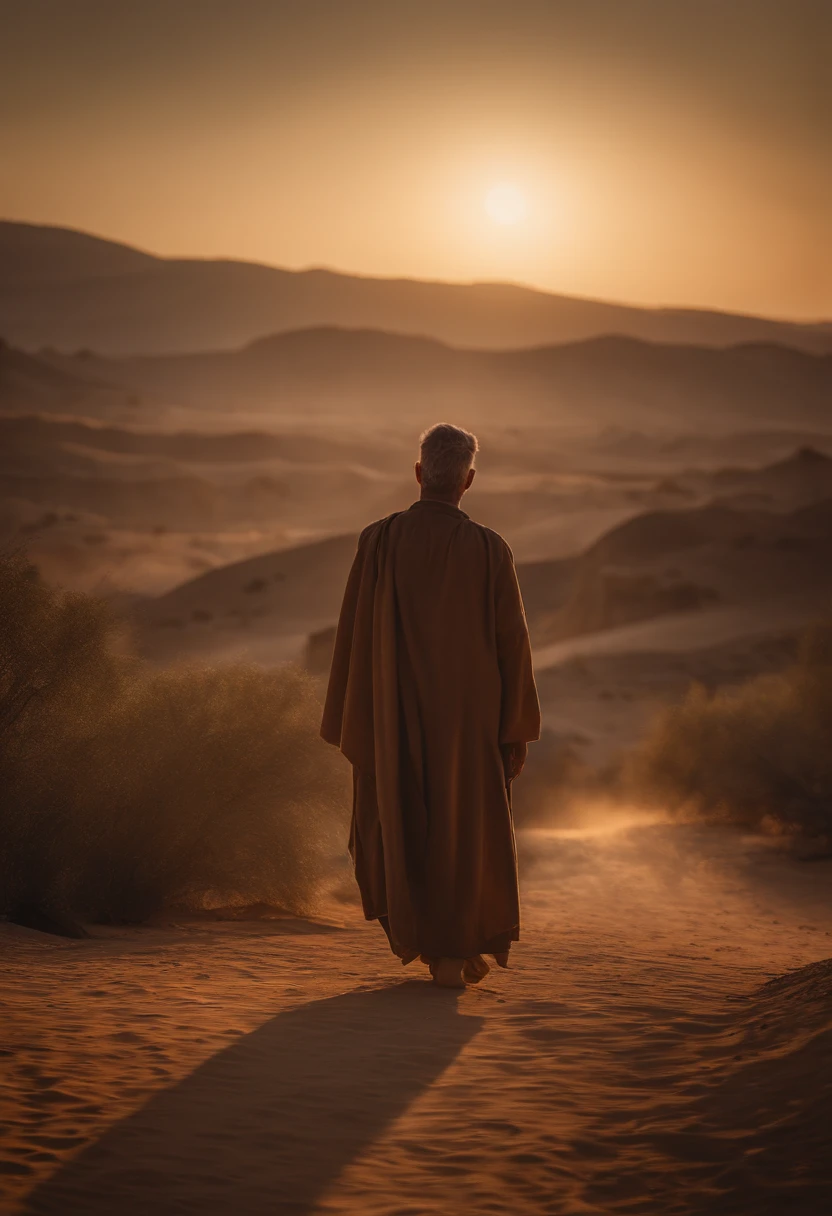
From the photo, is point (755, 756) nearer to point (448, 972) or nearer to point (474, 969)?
point (474, 969)

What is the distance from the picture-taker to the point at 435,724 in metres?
4.88

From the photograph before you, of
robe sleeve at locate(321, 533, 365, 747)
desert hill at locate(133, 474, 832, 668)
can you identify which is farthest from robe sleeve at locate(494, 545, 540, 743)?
desert hill at locate(133, 474, 832, 668)

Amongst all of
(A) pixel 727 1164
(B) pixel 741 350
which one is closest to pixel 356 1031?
(A) pixel 727 1164

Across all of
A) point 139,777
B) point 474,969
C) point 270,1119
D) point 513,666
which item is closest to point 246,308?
point 139,777

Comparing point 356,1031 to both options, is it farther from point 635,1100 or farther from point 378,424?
point 378,424

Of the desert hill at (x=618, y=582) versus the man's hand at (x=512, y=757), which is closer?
the man's hand at (x=512, y=757)

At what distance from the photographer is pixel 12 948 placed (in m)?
5.57

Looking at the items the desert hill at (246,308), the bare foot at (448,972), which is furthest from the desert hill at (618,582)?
the desert hill at (246,308)

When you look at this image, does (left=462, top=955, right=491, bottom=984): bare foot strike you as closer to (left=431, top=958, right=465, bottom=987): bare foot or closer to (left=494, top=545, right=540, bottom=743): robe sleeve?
(left=431, top=958, right=465, bottom=987): bare foot

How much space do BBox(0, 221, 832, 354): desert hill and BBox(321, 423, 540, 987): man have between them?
283 ft

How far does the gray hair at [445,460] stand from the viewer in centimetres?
509

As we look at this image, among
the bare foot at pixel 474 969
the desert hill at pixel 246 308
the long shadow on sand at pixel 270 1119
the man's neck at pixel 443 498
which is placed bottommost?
the long shadow on sand at pixel 270 1119

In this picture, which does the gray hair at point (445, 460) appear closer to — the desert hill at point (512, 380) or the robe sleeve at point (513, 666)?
the robe sleeve at point (513, 666)

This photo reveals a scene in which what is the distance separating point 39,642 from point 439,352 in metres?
85.2
